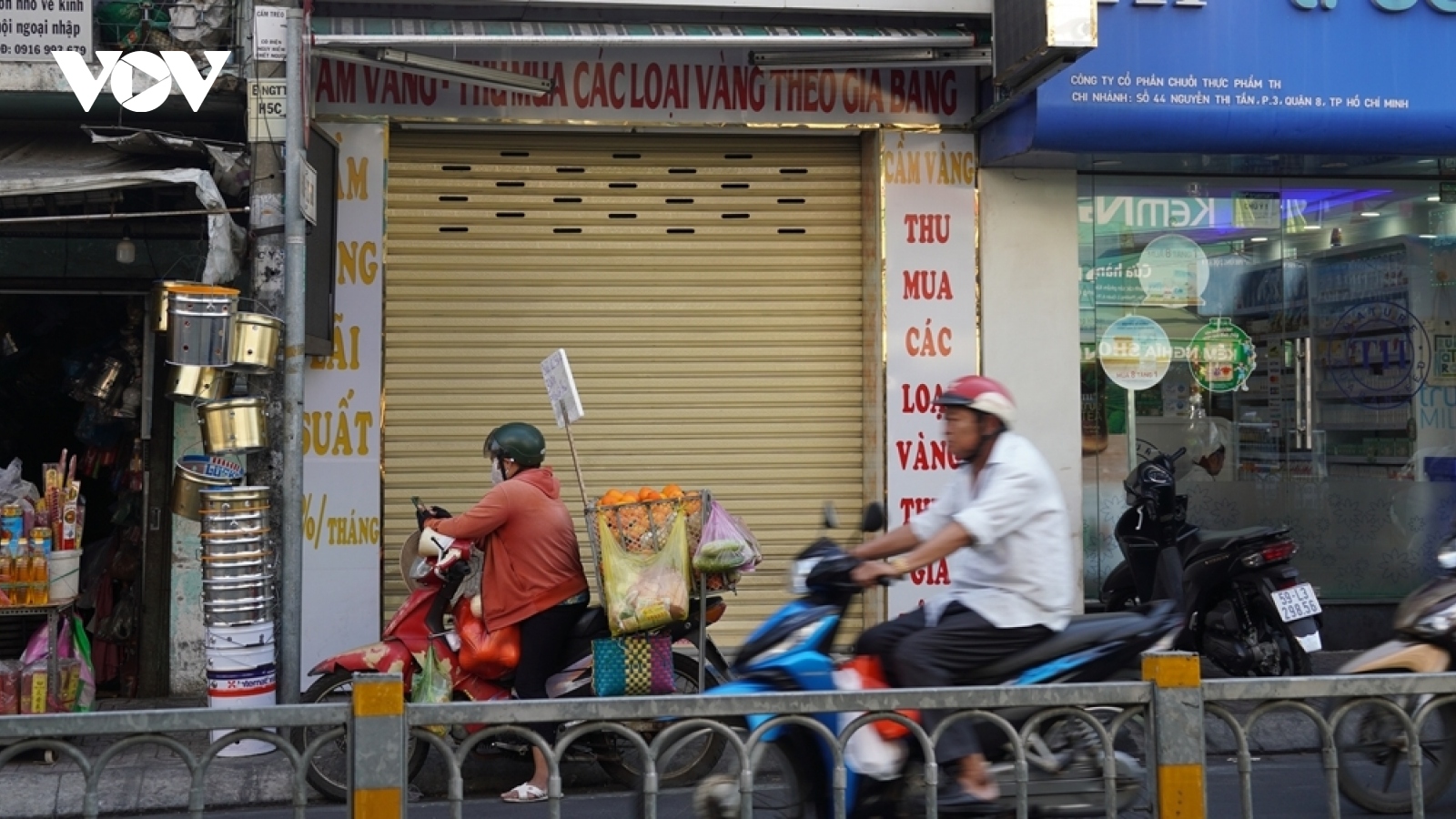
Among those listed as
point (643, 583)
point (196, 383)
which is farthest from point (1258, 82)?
point (196, 383)

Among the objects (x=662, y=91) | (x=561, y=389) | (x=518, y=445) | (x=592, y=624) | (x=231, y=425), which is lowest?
(x=592, y=624)

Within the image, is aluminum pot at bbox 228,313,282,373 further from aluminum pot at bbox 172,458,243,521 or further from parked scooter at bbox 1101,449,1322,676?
parked scooter at bbox 1101,449,1322,676

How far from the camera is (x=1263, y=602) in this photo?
7.86 meters

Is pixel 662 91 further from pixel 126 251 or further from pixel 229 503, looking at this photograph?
pixel 229 503

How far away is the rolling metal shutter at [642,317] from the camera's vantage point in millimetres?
9336

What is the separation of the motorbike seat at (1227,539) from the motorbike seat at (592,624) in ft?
11.3

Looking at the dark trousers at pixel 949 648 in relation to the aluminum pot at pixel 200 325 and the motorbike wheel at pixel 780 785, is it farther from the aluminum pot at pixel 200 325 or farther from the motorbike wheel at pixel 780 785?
the aluminum pot at pixel 200 325

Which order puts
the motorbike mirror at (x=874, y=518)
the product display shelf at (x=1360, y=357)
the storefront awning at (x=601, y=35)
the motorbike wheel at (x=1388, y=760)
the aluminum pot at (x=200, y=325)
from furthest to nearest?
the product display shelf at (x=1360, y=357)
the storefront awning at (x=601, y=35)
the aluminum pot at (x=200, y=325)
the motorbike wheel at (x=1388, y=760)
the motorbike mirror at (x=874, y=518)

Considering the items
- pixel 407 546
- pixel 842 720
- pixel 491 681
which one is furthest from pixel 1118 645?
pixel 407 546

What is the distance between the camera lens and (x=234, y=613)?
733 centimetres

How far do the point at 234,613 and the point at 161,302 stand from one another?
1710 millimetres

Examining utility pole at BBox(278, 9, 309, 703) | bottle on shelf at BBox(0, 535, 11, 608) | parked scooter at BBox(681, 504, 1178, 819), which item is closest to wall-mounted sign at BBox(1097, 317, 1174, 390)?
parked scooter at BBox(681, 504, 1178, 819)

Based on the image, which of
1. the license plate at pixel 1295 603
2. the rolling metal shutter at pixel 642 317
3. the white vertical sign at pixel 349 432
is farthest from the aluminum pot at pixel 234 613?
the license plate at pixel 1295 603

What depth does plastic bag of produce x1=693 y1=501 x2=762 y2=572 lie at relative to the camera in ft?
22.0
